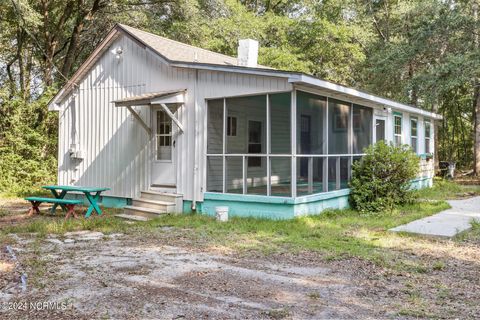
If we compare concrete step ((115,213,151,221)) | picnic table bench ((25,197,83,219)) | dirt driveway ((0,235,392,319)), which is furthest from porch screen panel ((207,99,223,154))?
dirt driveway ((0,235,392,319))

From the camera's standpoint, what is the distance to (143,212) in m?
9.13

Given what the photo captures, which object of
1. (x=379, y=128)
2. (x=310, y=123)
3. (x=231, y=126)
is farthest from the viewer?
(x=379, y=128)

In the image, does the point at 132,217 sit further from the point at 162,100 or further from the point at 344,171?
the point at 344,171

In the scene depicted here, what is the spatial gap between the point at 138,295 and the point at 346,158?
7151 mm

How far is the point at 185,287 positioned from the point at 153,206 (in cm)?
516

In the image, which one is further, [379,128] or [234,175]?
[379,128]

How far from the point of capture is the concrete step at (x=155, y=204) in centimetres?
908

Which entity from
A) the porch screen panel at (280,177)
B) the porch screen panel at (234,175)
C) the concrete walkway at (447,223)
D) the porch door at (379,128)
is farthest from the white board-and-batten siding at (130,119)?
the porch door at (379,128)

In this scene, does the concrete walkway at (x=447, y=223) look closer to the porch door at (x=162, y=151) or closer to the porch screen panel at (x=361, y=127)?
the porch screen panel at (x=361, y=127)

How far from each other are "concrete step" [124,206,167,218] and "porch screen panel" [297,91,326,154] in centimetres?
327

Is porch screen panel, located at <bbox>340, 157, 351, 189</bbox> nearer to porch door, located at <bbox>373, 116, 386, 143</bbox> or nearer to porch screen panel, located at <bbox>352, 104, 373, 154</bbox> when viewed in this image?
porch screen panel, located at <bbox>352, 104, 373, 154</bbox>

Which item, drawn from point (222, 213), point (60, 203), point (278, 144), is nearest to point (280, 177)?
point (278, 144)

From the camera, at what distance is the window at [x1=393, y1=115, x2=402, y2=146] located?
12986 millimetres

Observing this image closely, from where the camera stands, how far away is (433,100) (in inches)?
605
